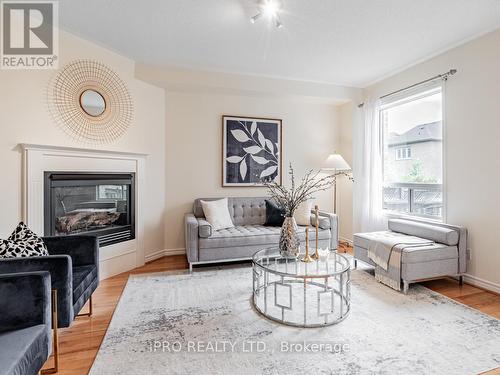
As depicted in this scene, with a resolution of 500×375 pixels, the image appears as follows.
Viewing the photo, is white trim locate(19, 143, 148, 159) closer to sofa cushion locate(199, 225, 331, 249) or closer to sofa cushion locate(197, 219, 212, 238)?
sofa cushion locate(197, 219, 212, 238)

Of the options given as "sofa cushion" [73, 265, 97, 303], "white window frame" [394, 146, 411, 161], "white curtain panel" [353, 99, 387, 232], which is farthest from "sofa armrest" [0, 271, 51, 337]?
"white window frame" [394, 146, 411, 161]

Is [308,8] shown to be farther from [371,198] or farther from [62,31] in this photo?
[371,198]

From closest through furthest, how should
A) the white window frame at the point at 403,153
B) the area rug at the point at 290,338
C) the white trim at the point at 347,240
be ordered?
the area rug at the point at 290,338, the white window frame at the point at 403,153, the white trim at the point at 347,240

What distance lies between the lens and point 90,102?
315 cm

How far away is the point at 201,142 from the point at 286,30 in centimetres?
199

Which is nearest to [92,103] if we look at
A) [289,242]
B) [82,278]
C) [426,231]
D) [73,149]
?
[73,149]

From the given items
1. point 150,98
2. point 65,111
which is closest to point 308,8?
point 150,98

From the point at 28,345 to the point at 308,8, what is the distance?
3.00 metres

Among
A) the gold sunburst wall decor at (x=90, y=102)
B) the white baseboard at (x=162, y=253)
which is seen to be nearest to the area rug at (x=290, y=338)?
the white baseboard at (x=162, y=253)

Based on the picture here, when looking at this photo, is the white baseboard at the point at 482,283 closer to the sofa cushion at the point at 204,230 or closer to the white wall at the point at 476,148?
the white wall at the point at 476,148

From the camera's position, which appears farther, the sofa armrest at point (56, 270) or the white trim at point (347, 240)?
the white trim at point (347, 240)

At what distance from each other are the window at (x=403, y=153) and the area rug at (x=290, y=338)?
6.30ft

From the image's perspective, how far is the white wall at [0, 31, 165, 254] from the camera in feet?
8.14

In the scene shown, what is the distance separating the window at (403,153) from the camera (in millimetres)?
3925
